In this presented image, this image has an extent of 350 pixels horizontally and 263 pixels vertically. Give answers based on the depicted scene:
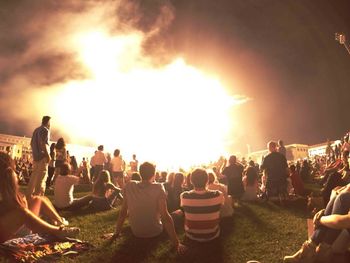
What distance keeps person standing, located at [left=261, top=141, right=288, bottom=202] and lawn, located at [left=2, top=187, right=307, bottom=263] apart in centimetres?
258

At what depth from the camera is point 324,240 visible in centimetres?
497

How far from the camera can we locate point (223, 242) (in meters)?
6.82

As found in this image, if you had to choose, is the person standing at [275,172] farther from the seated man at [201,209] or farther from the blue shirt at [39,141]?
the blue shirt at [39,141]

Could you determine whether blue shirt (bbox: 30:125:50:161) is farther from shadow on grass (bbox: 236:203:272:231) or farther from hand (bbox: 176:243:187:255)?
hand (bbox: 176:243:187:255)

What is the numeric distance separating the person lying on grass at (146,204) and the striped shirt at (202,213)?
559 millimetres

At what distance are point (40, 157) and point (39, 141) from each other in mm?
509

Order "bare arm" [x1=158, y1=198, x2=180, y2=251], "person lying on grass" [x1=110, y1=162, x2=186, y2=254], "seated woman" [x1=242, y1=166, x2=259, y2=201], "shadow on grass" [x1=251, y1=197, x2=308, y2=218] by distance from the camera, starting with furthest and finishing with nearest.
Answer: "seated woman" [x1=242, y1=166, x2=259, y2=201]
"shadow on grass" [x1=251, y1=197, x2=308, y2=218]
"person lying on grass" [x1=110, y1=162, x2=186, y2=254]
"bare arm" [x1=158, y1=198, x2=180, y2=251]

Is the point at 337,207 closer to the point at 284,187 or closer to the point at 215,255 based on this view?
the point at 215,255

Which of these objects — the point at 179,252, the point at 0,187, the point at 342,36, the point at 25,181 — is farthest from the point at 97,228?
the point at 342,36

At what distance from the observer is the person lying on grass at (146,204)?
642cm

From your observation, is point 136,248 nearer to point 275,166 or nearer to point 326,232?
point 326,232

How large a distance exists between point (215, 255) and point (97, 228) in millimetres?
3334

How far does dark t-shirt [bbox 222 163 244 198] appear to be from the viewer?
13741 millimetres

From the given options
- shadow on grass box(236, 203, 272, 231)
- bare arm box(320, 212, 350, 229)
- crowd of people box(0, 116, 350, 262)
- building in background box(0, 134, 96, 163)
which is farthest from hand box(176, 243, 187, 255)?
building in background box(0, 134, 96, 163)
